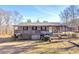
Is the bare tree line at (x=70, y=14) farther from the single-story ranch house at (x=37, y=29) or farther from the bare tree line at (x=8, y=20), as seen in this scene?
the bare tree line at (x=8, y=20)

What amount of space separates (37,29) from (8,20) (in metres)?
0.55

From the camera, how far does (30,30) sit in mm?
5051

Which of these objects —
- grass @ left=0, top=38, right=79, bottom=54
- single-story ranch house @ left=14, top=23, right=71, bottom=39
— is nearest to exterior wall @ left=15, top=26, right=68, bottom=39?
single-story ranch house @ left=14, top=23, right=71, bottom=39

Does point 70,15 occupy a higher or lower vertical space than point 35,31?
higher

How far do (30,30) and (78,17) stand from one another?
2.95 feet

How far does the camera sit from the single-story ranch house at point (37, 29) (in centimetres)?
500

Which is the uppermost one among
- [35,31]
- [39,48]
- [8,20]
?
[8,20]

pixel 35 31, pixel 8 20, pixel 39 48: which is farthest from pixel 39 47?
pixel 8 20

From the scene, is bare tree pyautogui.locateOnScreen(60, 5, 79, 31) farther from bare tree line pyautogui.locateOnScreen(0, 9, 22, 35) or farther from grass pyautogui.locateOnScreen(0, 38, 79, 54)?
bare tree line pyautogui.locateOnScreen(0, 9, 22, 35)

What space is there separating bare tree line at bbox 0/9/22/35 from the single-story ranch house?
0.09 meters

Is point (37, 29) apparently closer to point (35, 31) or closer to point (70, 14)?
point (35, 31)

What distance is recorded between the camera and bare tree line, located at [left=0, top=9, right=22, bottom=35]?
16.4 ft

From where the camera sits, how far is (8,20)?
5.02m
